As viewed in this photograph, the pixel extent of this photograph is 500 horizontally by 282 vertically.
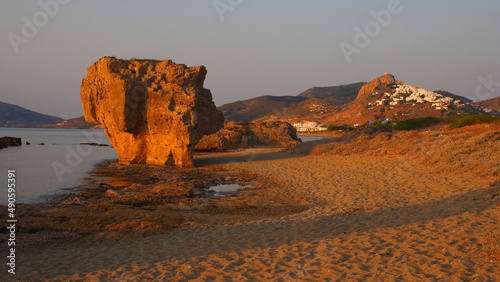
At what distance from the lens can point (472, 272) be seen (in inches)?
209

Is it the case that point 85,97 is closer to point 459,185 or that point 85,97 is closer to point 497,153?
point 459,185

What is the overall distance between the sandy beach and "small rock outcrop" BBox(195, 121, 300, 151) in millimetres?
28916

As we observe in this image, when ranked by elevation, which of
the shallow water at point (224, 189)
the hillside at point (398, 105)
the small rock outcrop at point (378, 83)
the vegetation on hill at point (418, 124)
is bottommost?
the shallow water at point (224, 189)

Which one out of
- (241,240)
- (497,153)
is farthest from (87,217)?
(497,153)

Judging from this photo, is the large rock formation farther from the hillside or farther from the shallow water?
the hillside

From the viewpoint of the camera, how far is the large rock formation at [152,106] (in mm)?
22594

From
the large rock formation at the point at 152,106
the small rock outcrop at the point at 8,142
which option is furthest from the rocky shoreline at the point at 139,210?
the small rock outcrop at the point at 8,142

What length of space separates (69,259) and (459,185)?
43.7ft

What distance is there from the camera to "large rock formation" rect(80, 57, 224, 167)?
890 inches

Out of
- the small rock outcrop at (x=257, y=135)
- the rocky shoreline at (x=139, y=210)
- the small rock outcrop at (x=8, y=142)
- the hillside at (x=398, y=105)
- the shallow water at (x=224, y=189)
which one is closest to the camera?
the rocky shoreline at (x=139, y=210)

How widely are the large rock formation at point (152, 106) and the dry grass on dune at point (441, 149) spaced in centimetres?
1161

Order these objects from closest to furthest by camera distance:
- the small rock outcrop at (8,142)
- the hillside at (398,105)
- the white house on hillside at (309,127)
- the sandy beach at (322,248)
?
the sandy beach at (322,248) < the small rock outcrop at (8,142) < the hillside at (398,105) < the white house on hillside at (309,127)

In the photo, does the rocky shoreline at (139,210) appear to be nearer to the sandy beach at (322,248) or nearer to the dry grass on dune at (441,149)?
the sandy beach at (322,248)

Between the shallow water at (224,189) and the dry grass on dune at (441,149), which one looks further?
the dry grass on dune at (441,149)
